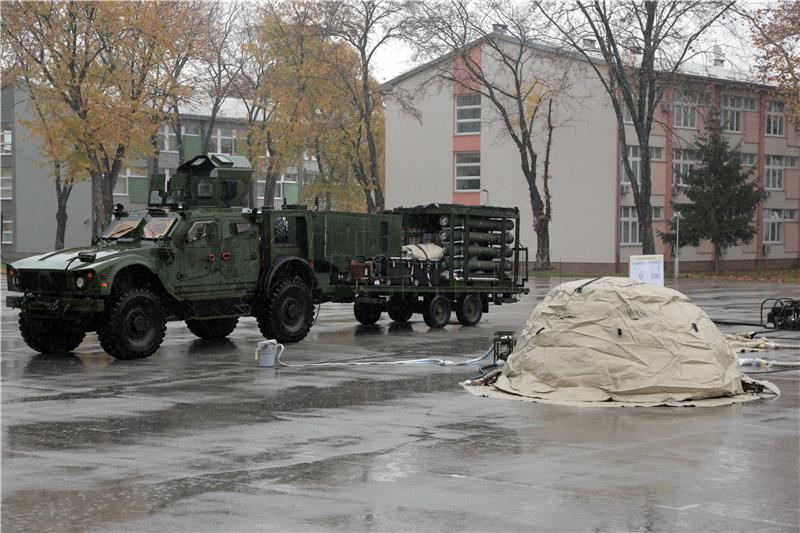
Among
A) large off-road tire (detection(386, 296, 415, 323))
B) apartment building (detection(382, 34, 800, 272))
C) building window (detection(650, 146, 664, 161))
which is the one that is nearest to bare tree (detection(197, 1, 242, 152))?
apartment building (detection(382, 34, 800, 272))

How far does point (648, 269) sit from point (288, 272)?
6.65 metres

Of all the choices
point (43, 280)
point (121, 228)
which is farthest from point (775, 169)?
point (43, 280)

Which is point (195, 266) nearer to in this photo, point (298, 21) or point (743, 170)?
point (298, 21)

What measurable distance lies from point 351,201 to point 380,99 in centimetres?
1078

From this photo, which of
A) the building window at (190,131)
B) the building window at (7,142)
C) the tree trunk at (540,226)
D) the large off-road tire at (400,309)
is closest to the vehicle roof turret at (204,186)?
the large off-road tire at (400,309)

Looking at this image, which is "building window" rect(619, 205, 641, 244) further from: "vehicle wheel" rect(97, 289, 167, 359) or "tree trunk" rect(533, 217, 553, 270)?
"vehicle wheel" rect(97, 289, 167, 359)

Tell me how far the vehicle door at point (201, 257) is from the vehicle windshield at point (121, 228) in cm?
91

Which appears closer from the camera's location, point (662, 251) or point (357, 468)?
point (357, 468)

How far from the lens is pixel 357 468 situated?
9820 millimetres

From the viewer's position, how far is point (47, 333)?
63.8ft

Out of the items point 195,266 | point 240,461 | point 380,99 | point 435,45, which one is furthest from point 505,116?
point 240,461

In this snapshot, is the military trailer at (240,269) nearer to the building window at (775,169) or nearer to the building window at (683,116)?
the building window at (683,116)

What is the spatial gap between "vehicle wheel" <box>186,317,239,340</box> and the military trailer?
22mm

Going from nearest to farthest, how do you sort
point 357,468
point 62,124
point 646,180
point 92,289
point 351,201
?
point 357,468
point 92,289
point 62,124
point 646,180
point 351,201
